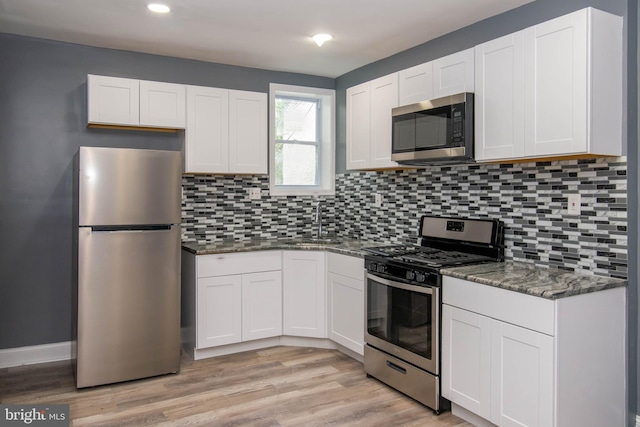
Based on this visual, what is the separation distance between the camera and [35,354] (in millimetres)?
3684

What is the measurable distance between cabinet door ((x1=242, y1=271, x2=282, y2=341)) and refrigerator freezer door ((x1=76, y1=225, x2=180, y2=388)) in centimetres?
59

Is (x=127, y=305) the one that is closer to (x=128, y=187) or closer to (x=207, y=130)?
(x=128, y=187)

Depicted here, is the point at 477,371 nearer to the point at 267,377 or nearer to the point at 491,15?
the point at 267,377

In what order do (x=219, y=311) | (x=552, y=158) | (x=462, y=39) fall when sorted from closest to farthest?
(x=552, y=158) → (x=462, y=39) → (x=219, y=311)

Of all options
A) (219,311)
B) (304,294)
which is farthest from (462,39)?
(219,311)

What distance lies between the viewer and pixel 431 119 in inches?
125

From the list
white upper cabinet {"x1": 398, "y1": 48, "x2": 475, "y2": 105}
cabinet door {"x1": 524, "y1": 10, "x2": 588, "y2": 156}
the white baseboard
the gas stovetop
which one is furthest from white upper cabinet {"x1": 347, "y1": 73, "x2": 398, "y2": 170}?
the white baseboard

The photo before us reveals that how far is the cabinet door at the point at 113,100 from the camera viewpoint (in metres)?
3.58

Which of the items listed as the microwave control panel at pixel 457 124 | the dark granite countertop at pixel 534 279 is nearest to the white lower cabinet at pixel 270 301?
the dark granite countertop at pixel 534 279

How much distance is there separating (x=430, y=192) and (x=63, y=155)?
2829 millimetres

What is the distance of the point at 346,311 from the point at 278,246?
759mm

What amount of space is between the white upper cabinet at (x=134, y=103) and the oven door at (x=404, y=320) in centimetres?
200

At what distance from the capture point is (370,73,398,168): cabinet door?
363cm

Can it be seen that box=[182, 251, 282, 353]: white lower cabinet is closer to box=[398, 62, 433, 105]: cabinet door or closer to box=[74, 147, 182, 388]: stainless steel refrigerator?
box=[74, 147, 182, 388]: stainless steel refrigerator
